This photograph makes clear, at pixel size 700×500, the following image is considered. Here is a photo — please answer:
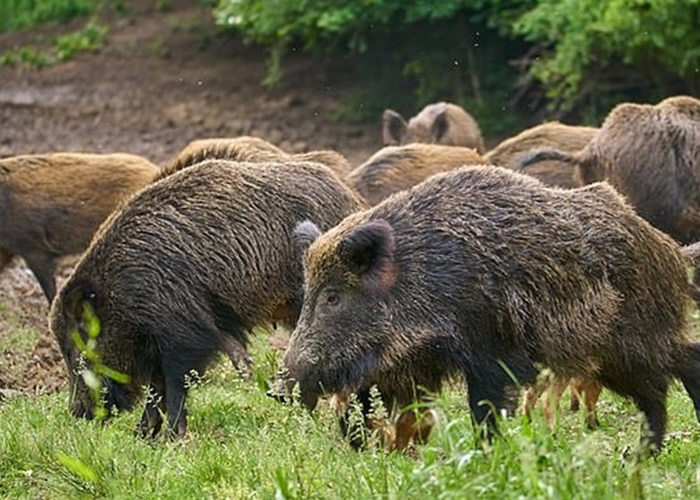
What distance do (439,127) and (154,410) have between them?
24.8 feet

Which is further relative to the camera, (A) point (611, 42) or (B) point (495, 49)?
(B) point (495, 49)

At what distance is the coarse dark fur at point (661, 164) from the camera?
36.7 feet

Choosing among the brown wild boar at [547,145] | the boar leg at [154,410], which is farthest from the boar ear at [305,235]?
the brown wild boar at [547,145]

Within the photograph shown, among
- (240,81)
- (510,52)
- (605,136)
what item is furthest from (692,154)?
(240,81)

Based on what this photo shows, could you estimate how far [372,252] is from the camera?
6.70 m

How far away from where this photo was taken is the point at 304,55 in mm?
22531

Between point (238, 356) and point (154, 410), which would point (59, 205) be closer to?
point (238, 356)

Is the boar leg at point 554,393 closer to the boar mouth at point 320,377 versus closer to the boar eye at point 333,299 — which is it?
the boar mouth at point 320,377

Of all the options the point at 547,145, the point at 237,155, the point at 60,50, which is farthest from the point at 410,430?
the point at 60,50

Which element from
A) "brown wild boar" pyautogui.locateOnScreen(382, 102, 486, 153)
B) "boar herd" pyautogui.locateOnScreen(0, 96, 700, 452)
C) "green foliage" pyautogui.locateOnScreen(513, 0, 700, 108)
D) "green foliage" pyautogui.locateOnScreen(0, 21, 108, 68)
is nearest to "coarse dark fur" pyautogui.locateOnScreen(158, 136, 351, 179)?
"boar herd" pyautogui.locateOnScreen(0, 96, 700, 452)

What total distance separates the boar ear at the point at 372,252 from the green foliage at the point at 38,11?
63.1 ft

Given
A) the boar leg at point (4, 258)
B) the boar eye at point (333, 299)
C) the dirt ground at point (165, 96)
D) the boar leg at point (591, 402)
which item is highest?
the boar eye at point (333, 299)

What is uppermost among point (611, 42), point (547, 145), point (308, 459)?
point (308, 459)

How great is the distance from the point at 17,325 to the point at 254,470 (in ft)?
19.4
